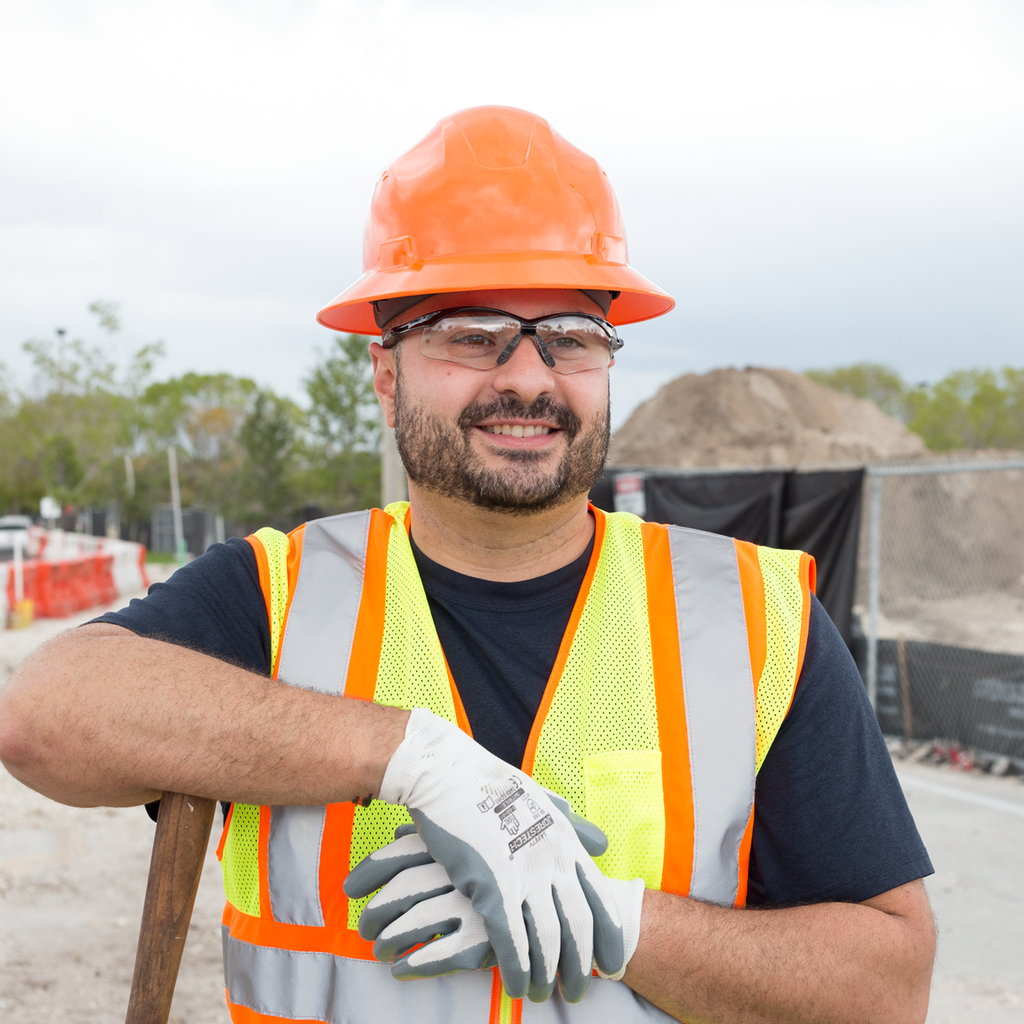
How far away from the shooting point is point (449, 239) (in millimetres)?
1904

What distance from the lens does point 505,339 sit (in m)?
1.83

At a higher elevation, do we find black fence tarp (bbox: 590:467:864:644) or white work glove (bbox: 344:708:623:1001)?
black fence tarp (bbox: 590:467:864:644)

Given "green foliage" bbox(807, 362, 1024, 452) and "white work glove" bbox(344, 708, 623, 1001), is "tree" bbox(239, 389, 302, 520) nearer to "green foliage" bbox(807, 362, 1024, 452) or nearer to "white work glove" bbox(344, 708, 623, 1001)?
"green foliage" bbox(807, 362, 1024, 452)

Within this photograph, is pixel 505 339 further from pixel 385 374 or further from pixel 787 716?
pixel 787 716

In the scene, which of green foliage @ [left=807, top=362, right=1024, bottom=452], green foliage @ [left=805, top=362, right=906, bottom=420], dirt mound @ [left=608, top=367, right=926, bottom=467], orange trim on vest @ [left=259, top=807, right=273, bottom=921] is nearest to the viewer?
orange trim on vest @ [left=259, top=807, right=273, bottom=921]

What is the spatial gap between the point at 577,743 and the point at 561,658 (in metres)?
0.16

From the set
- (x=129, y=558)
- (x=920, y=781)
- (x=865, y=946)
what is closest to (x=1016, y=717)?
(x=920, y=781)

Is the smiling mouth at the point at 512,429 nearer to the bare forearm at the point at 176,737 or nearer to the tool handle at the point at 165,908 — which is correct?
the bare forearm at the point at 176,737

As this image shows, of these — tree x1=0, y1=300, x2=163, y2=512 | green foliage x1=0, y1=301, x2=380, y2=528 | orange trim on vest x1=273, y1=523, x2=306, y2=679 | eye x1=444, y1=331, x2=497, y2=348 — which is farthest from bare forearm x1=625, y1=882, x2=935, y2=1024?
tree x1=0, y1=300, x2=163, y2=512

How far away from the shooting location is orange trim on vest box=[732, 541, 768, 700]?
1.70 meters

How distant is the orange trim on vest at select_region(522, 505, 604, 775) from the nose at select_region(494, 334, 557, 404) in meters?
0.34

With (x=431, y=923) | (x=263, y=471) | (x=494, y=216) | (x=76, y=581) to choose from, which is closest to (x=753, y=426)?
(x=76, y=581)

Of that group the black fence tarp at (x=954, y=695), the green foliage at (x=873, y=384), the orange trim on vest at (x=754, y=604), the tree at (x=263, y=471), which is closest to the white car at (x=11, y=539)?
the tree at (x=263, y=471)

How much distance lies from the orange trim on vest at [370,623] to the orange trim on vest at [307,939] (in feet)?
1.24
